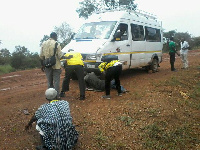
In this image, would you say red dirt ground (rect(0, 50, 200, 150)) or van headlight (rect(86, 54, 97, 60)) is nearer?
red dirt ground (rect(0, 50, 200, 150))

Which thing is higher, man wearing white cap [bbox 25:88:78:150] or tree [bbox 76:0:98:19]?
tree [bbox 76:0:98:19]

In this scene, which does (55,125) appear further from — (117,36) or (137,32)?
(137,32)

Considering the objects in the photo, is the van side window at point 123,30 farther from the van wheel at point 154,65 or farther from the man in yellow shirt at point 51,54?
the van wheel at point 154,65

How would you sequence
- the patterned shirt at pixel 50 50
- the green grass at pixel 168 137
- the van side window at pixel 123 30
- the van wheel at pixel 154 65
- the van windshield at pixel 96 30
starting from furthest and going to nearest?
1. the van wheel at pixel 154 65
2. the van side window at pixel 123 30
3. the van windshield at pixel 96 30
4. the patterned shirt at pixel 50 50
5. the green grass at pixel 168 137

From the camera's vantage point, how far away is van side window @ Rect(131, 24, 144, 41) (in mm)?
9258

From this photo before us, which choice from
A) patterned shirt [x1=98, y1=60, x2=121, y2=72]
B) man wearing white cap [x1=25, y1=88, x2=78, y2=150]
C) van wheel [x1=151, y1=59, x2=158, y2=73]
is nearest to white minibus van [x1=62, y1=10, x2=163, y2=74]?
van wheel [x1=151, y1=59, x2=158, y2=73]

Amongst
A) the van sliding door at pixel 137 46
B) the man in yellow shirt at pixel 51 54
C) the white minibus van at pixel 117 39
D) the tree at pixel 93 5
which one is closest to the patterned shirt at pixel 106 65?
the white minibus van at pixel 117 39

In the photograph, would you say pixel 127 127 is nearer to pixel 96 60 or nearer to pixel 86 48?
pixel 96 60

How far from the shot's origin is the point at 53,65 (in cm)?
622

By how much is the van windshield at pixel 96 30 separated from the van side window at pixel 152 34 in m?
2.61

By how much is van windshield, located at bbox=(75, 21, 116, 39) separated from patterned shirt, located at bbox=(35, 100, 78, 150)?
4601mm

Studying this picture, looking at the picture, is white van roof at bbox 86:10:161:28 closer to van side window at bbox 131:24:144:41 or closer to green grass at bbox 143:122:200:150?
van side window at bbox 131:24:144:41

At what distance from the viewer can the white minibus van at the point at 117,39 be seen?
7.56 meters

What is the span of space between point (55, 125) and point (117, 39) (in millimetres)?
4948
